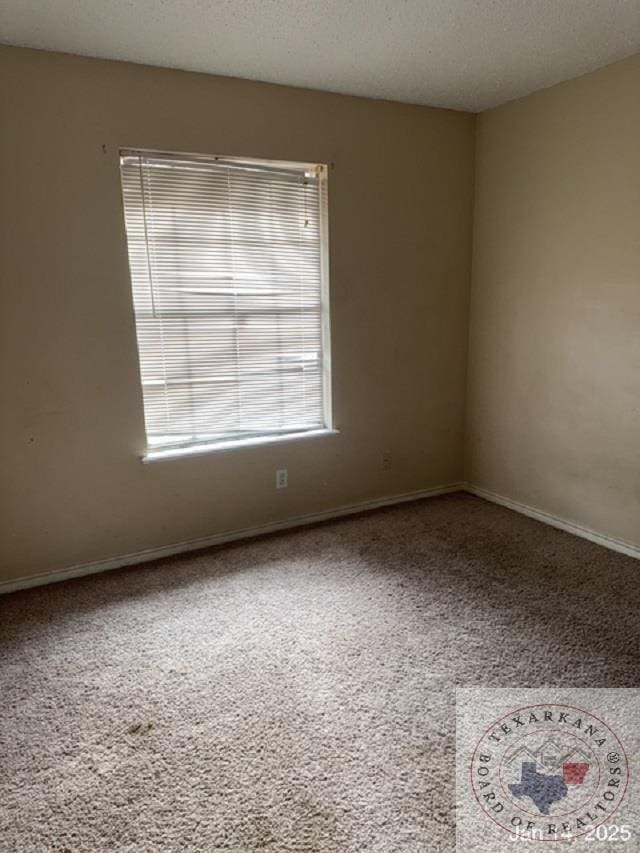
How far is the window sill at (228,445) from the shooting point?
9.73 feet

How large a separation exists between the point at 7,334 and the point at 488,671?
8.39 feet

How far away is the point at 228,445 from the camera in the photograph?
3.14 m

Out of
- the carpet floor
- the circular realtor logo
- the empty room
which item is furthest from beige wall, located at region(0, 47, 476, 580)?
the circular realtor logo

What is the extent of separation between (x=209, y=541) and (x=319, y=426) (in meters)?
0.99

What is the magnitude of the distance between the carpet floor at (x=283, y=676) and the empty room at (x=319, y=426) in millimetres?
13

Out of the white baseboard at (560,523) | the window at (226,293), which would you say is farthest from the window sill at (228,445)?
the white baseboard at (560,523)

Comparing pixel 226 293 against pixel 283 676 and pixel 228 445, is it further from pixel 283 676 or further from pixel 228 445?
pixel 283 676

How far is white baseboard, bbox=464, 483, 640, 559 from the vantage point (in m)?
2.95

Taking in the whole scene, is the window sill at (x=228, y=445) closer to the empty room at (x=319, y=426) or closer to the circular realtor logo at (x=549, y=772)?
the empty room at (x=319, y=426)

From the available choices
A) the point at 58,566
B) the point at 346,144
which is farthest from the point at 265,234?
the point at 58,566

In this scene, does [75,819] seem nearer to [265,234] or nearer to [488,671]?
[488,671]

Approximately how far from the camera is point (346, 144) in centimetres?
314

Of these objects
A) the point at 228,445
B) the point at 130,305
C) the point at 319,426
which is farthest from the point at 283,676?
the point at 130,305

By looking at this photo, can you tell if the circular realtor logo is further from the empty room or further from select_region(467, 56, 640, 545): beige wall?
select_region(467, 56, 640, 545): beige wall
